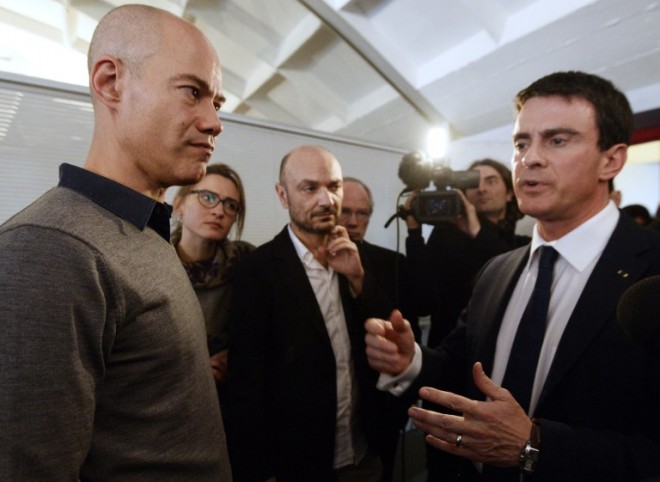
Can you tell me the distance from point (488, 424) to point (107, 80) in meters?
1.07

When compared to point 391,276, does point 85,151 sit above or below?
above

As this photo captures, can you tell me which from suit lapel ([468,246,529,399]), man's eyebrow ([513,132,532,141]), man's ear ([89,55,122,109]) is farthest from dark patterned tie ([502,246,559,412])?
man's ear ([89,55,122,109])

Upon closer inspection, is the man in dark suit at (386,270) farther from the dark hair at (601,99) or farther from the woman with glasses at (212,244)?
the dark hair at (601,99)

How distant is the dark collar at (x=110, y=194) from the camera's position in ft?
2.41

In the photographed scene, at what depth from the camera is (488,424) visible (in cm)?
83

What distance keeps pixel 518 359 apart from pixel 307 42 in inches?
102

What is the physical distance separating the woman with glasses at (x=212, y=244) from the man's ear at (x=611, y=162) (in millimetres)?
1360

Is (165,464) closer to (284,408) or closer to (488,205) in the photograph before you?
(284,408)

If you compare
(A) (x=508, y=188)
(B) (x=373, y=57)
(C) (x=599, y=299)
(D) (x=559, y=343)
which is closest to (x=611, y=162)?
(C) (x=599, y=299)

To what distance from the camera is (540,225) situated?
1193 millimetres

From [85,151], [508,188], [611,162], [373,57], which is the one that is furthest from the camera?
[373,57]

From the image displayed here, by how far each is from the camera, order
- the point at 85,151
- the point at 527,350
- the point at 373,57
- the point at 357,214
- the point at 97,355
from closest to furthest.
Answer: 1. the point at 97,355
2. the point at 527,350
3. the point at 85,151
4. the point at 357,214
5. the point at 373,57

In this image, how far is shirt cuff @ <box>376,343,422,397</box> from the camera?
1193 millimetres

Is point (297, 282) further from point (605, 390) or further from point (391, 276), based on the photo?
point (605, 390)
